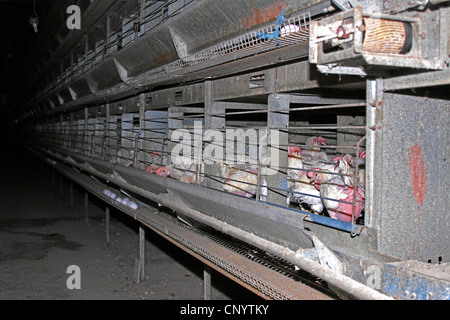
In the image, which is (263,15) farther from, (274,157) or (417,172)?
(417,172)

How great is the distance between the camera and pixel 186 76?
362 centimetres

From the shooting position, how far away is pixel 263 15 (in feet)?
8.89

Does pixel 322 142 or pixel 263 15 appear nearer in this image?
pixel 263 15

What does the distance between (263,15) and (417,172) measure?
139 cm

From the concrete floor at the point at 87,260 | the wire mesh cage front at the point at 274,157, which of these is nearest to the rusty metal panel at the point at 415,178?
the wire mesh cage front at the point at 274,157

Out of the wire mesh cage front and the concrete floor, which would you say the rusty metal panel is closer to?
the wire mesh cage front

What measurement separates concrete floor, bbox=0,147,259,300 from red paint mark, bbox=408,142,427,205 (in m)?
3.64

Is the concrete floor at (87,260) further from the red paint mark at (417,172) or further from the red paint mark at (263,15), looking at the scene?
the red paint mark at (417,172)

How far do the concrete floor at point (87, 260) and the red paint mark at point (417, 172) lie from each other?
364cm

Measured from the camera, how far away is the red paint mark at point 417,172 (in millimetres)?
2033

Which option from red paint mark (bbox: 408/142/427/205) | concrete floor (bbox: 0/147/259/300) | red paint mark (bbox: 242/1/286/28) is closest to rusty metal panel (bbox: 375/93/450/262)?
red paint mark (bbox: 408/142/427/205)

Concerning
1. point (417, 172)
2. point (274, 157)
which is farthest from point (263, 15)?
point (417, 172)

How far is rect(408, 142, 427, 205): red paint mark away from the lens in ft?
6.67
